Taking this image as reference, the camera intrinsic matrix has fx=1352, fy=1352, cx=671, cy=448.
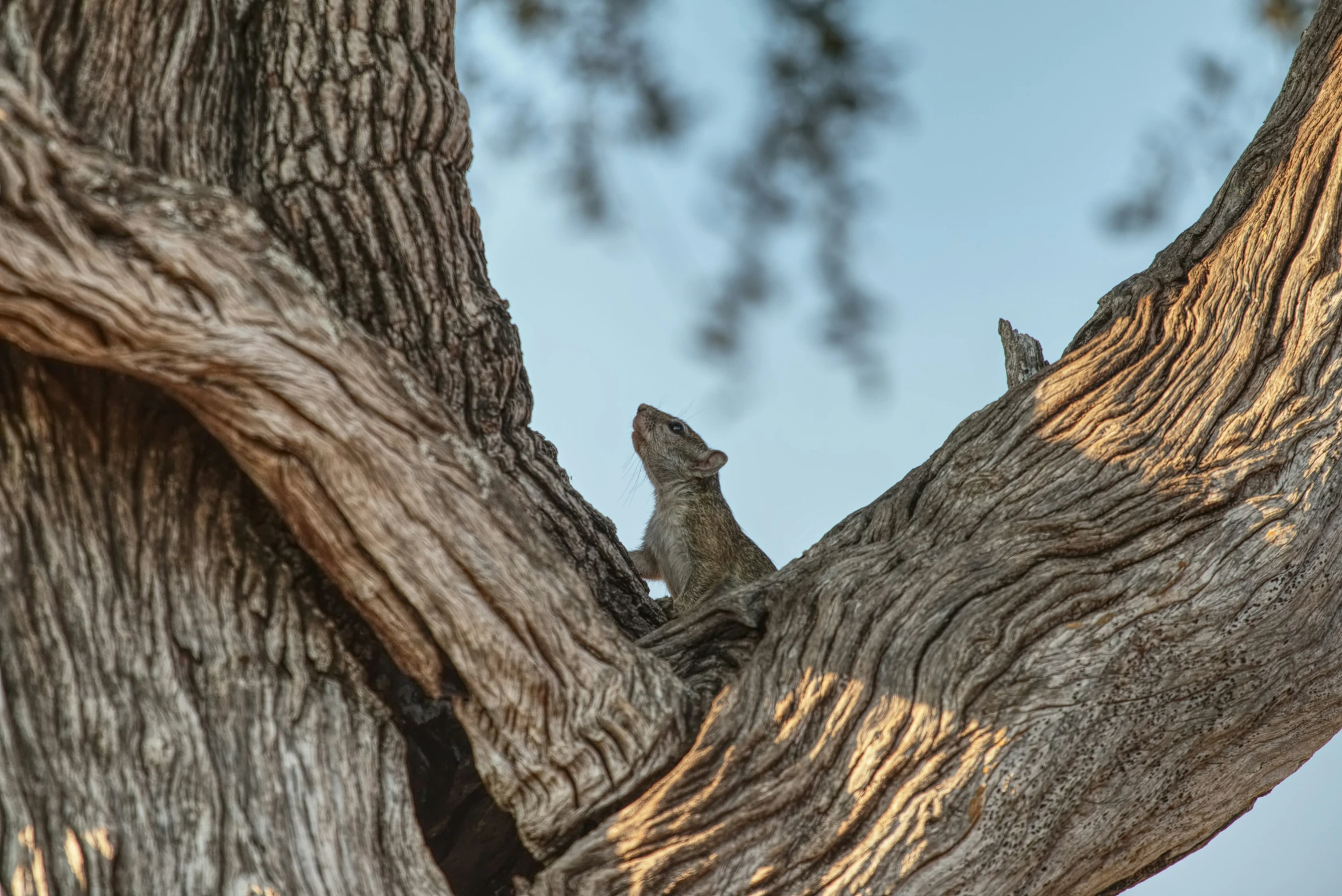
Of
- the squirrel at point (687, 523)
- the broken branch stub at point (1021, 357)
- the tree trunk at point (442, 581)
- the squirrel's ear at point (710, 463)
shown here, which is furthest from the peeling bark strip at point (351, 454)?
the squirrel's ear at point (710, 463)

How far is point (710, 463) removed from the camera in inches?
286

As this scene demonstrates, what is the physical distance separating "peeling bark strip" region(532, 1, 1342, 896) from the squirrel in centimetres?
277

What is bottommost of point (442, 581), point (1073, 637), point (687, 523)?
point (1073, 637)

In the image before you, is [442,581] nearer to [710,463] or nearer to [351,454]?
[351,454]

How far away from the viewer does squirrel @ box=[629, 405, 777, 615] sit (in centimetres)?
674

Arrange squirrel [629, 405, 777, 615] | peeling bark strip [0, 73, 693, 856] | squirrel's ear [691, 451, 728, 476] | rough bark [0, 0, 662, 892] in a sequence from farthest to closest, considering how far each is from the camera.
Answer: squirrel's ear [691, 451, 728, 476] → squirrel [629, 405, 777, 615] → rough bark [0, 0, 662, 892] → peeling bark strip [0, 73, 693, 856]

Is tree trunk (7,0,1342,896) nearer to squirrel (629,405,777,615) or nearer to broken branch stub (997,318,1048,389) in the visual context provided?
broken branch stub (997,318,1048,389)

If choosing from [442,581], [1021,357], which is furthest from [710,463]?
[442,581]

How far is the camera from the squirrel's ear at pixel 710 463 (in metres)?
7.26

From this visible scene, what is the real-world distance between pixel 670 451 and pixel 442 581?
447 cm

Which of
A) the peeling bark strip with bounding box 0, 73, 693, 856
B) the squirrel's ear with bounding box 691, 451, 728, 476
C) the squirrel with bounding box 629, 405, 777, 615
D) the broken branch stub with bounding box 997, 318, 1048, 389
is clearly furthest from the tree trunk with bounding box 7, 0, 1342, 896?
the squirrel's ear with bounding box 691, 451, 728, 476

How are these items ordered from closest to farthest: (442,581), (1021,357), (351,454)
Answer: (351,454)
(442,581)
(1021,357)

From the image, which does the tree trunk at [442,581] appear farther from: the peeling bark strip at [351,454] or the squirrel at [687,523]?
the squirrel at [687,523]

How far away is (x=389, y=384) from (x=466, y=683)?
71 centimetres
